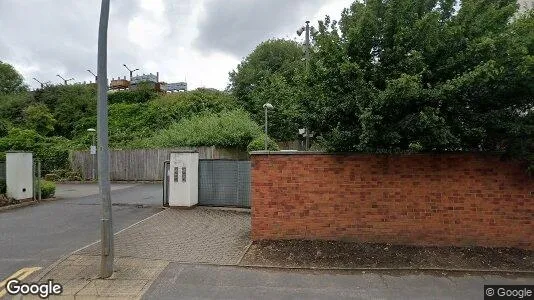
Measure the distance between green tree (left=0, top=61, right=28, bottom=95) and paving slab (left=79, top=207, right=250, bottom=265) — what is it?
5697 cm

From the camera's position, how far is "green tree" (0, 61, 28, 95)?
5700 centimetres

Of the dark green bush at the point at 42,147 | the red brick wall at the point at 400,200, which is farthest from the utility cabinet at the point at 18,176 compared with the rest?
the dark green bush at the point at 42,147

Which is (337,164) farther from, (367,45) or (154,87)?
(154,87)

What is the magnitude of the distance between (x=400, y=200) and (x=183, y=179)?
730cm

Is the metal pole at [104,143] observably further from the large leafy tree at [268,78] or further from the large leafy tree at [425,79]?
the large leafy tree at [268,78]

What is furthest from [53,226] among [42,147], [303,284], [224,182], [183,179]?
[42,147]

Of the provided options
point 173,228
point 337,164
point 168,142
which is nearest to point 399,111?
point 337,164

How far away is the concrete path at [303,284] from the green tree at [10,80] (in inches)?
2411

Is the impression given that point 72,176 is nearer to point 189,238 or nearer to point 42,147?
point 42,147

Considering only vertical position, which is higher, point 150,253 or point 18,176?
point 18,176

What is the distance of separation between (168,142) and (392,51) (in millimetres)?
21880

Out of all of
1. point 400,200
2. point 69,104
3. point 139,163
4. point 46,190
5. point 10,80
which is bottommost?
point 46,190

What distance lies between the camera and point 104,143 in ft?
21.3

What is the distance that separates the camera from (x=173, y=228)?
10055 mm
